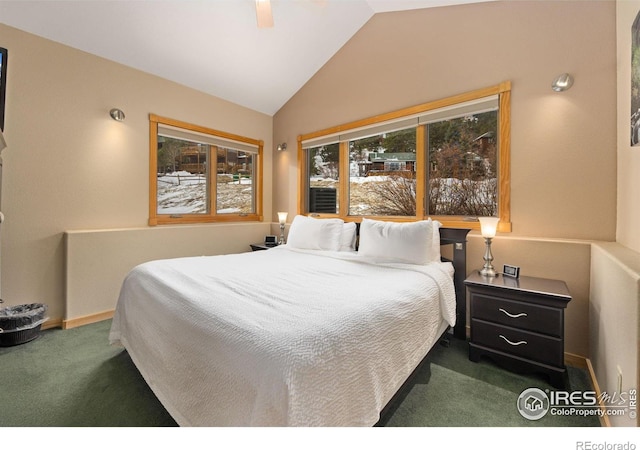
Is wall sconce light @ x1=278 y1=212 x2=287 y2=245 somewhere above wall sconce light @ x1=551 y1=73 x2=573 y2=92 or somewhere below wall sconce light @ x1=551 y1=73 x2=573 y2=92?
below

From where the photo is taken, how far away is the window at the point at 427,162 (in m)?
2.59

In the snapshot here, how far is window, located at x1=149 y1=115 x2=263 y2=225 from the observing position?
11.6 feet

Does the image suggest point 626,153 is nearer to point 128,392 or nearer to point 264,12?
point 264,12

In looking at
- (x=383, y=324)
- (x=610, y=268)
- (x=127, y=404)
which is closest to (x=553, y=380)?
(x=610, y=268)

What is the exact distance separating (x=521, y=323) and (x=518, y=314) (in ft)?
0.20

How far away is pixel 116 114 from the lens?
3082 millimetres

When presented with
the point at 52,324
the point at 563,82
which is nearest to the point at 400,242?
the point at 563,82

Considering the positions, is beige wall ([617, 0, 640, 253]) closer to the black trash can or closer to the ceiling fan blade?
the ceiling fan blade

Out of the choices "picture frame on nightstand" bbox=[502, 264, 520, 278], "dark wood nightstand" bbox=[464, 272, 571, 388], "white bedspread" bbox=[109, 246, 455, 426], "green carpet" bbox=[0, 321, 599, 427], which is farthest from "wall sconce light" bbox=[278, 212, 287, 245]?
"picture frame on nightstand" bbox=[502, 264, 520, 278]

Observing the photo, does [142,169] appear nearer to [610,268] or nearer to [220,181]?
[220,181]

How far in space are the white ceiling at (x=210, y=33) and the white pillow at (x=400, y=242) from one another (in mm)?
1933

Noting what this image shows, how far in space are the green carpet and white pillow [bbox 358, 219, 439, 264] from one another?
793 millimetres

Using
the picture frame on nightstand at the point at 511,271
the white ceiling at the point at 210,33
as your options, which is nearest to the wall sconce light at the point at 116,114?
the white ceiling at the point at 210,33

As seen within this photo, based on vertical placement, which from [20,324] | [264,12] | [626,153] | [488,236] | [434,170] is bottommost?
[20,324]
